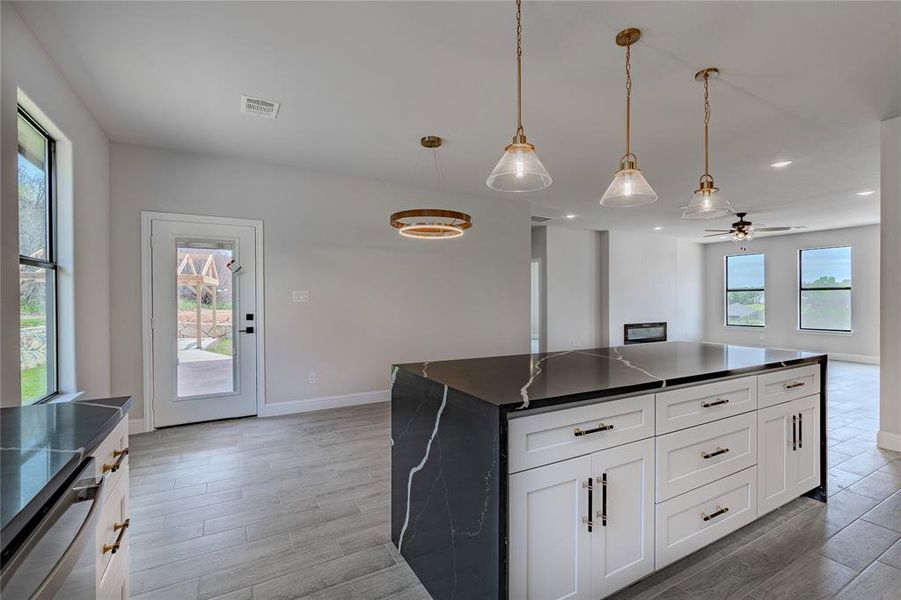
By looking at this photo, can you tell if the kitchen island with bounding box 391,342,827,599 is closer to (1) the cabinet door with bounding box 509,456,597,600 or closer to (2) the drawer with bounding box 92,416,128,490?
(1) the cabinet door with bounding box 509,456,597,600

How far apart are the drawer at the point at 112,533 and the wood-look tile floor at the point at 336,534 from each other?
2.00 ft

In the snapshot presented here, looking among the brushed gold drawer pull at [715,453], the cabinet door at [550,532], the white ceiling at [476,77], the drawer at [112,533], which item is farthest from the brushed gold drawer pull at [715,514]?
the white ceiling at [476,77]

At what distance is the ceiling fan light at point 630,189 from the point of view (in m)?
2.20

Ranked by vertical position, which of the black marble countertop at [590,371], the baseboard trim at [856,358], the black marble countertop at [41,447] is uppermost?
the black marble countertop at [590,371]

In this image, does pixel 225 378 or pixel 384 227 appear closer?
pixel 225 378

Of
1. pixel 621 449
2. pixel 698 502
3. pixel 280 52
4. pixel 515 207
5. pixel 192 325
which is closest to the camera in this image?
pixel 621 449

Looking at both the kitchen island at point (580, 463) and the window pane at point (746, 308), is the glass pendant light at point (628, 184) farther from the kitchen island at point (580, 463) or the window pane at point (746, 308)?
the window pane at point (746, 308)

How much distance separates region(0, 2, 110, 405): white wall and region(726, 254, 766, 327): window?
1196cm

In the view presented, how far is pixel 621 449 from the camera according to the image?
167 centimetres

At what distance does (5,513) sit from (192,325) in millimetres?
3843

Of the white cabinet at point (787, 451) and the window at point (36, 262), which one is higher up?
the window at point (36, 262)

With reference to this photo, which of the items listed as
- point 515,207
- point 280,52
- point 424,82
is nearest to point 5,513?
point 280,52

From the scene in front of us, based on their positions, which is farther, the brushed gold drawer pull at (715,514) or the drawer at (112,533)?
the brushed gold drawer pull at (715,514)

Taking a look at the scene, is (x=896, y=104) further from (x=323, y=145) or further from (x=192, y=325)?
(x=192, y=325)
